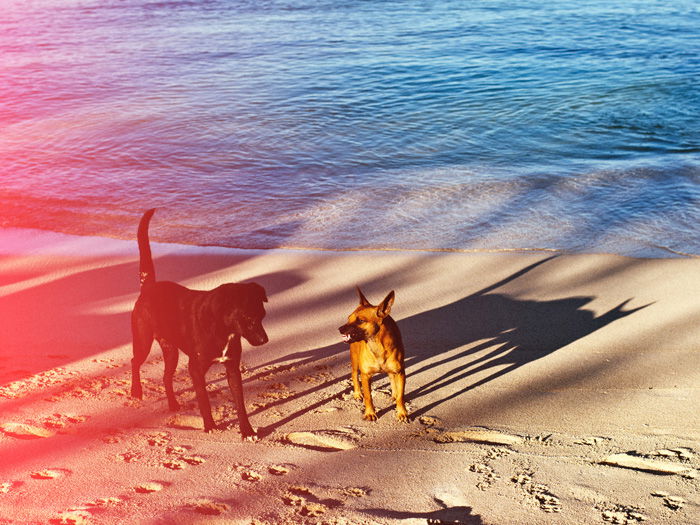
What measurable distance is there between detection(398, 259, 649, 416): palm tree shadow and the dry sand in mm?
21

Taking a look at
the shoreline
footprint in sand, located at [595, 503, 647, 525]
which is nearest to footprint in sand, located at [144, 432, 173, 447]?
footprint in sand, located at [595, 503, 647, 525]

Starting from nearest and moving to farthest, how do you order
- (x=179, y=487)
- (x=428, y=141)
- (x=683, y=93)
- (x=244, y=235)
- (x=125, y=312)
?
1. (x=179, y=487)
2. (x=125, y=312)
3. (x=244, y=235)
4. (x=428, y=141)
5. (x=683, y=93)

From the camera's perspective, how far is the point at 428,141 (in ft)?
48.7

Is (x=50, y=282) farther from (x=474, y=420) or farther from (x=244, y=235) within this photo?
(x=474, y=420)

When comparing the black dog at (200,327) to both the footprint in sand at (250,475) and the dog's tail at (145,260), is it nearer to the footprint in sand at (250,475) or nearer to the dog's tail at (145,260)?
the dog's tail at (145,260)

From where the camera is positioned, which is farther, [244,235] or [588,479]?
[244,235]

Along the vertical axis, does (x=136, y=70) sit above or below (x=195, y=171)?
above

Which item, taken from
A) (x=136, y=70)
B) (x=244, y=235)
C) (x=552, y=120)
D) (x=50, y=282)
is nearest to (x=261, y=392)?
(x=50, y=282)

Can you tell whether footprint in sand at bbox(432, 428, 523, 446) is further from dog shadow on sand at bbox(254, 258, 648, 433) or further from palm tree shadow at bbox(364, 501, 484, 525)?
palm tree shadow at bbox(364, 501, 484, 525)

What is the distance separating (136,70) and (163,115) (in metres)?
5.73

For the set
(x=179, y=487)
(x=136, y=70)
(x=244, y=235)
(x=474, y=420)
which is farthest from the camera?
(x=136, y=70)

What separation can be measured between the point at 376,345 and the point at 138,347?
1.68 metres

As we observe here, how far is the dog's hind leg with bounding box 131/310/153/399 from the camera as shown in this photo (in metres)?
5.11

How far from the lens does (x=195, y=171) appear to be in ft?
42.8
